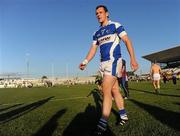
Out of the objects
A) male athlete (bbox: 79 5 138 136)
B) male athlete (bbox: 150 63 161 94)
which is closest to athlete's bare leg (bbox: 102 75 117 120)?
male athlete (bbox: 79 5 138 136)

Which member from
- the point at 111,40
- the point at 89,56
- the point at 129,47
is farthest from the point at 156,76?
the point at 111,40

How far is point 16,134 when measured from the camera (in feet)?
19.0

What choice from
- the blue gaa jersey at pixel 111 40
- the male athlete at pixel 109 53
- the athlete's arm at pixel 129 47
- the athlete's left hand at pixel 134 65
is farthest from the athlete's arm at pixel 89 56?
the athlete's left hand at pixel 134 65

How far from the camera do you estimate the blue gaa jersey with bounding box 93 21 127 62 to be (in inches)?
234

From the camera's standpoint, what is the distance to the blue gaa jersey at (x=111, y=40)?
594cm

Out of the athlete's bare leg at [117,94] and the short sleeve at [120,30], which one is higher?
the short sleeve at [120,30]

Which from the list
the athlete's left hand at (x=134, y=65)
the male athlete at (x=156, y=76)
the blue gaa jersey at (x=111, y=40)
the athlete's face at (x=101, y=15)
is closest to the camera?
the athlete's left hand at (x=134, y=65)

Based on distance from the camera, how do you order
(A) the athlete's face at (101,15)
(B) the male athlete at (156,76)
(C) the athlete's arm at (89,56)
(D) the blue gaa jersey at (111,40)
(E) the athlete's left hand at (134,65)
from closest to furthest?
(E) the athlete's left hand at (134,65), (D) the blue gaa jersey at (111,40), (A) the athlete's face at (101,15), (C) the athlete's arm at (89,56), (B) the male athlete at (156,76)

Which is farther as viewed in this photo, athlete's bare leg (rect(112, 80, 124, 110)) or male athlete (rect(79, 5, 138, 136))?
athlete's bare leg (rect(112, 80, 124, 110))

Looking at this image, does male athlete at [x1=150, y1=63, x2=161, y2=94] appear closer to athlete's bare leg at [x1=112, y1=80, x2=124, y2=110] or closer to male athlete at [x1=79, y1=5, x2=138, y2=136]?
athlete's bare leg at [x1=112, y1=80, x2=124, y2=110]

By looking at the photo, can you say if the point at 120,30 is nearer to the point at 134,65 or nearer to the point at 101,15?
the point at 101,15

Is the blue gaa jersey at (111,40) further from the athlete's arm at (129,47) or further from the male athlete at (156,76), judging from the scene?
the male athlete at (156,76)

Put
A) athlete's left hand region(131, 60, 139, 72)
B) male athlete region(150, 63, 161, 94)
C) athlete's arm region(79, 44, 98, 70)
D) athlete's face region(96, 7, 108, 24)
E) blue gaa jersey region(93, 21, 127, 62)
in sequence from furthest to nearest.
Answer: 1. male athlete region(150, 63, 161, 94)
2. athlete's arm region(79, 44, 98, 70)
3. athlete's face region(96, 7, 108, 24)
4. blue gaa jersey region(93, 21, 127, 62)
5. athlete's left hand region(131, 60, 139, 72)

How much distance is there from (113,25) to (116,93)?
4.21ft
